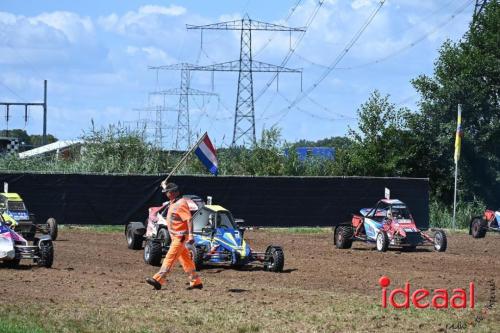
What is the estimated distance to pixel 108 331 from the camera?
12.8 meters

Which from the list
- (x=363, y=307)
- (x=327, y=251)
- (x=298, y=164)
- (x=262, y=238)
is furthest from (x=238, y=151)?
(x=363, y=307)

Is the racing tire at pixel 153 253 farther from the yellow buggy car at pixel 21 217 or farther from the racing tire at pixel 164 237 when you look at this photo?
the yellow buggy car at pixel 21 217

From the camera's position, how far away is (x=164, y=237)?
23.3m

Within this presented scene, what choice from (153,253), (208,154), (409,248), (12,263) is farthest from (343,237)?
(12,263)

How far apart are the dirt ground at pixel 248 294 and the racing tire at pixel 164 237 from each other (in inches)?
31.8

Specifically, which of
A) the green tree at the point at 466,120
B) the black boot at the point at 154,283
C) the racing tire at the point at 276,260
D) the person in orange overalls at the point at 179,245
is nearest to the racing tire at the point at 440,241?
the racing tire at the point at 276,260

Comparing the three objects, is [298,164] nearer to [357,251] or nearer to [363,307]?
[357,251]

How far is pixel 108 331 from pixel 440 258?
14.3 meters

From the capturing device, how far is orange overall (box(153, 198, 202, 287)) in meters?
17.0

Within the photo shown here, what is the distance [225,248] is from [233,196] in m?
15.6

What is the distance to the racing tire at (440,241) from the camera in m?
27.7

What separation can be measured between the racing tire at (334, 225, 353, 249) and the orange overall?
37.7 ft

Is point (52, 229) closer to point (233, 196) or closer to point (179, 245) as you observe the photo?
point (233, 196)

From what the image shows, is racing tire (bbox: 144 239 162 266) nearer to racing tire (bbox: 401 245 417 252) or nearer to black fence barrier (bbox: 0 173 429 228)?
racing tire (bbox: 401 245 417 252)
